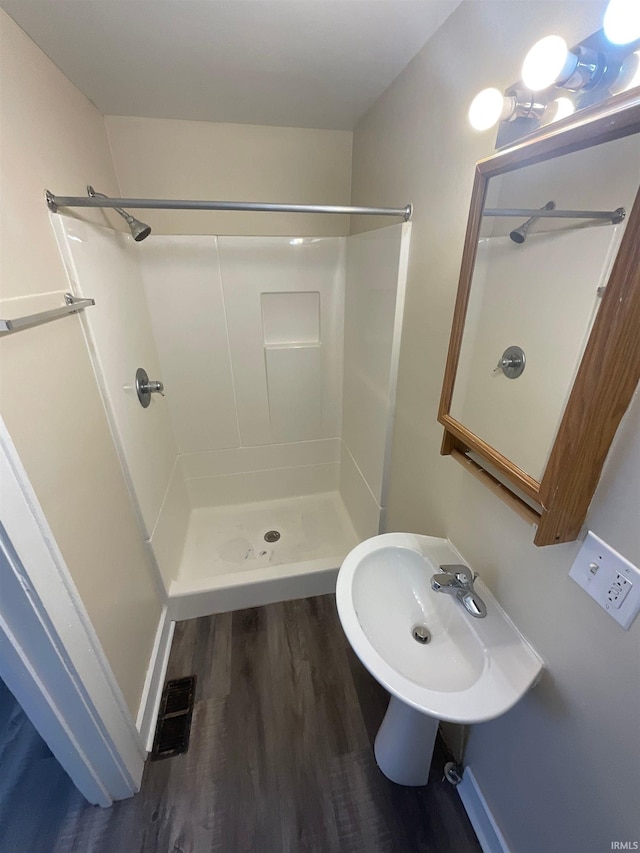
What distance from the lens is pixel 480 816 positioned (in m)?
1.08

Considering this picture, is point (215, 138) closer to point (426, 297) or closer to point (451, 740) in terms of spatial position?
point (426, 297)

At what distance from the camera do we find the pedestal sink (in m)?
0.77

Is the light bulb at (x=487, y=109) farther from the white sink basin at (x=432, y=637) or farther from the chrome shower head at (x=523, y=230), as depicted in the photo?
the white sink basin at (x=432, y=637)

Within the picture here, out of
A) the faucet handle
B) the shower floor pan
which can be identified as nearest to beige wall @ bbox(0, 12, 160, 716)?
the shower floor pan

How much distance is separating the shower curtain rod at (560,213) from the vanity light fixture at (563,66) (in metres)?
0.18

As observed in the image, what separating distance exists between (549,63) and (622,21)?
3.9 inches

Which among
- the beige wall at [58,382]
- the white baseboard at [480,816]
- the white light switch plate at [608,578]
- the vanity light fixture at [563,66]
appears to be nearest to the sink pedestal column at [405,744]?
the white baseboard at [480,816]

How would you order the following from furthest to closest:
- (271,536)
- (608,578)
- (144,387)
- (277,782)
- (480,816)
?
(271,536) < (144,387) < (277,782) < (480,816) < (608,578)

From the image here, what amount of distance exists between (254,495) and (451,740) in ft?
5.37

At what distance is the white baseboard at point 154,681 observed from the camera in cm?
128

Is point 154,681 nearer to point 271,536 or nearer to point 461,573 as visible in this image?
point 271,536

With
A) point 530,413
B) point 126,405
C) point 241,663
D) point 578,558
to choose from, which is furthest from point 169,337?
point 578,558

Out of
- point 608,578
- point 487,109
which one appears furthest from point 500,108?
point 608,578

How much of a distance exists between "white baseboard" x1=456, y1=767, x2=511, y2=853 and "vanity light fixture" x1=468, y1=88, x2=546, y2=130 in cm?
181
